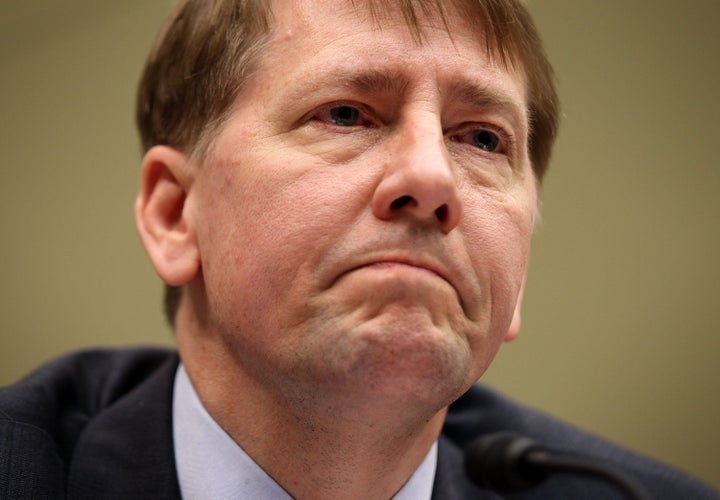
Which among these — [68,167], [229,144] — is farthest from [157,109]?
[68,167]

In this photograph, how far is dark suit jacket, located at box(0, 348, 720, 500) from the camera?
1.57 metres

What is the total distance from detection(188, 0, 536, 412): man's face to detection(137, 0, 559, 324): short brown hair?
40 millimetres

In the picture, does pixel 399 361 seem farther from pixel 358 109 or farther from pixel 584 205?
pixel 584 205

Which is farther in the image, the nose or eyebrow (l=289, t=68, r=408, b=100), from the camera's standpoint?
eyebrow (l=289, t=68, r=408, b=100)

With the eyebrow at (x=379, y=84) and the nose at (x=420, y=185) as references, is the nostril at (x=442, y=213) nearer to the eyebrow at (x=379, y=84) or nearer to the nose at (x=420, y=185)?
the nose at (x=420, y=185)

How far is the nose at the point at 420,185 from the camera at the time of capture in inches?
51.6

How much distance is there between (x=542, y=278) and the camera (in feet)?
10.5

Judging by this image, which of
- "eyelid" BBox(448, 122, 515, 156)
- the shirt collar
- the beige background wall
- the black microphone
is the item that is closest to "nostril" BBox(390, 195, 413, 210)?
"eyelid" BBox(448, 122, 515, 156)

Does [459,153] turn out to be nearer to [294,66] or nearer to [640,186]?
[294,66]

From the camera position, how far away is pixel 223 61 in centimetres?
163

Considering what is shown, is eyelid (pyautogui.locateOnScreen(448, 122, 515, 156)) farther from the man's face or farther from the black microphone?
the black microphone

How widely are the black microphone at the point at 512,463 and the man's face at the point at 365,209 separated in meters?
0.13

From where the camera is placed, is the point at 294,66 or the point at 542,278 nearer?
the point at 294,66

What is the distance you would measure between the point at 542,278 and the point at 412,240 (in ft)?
6.57
